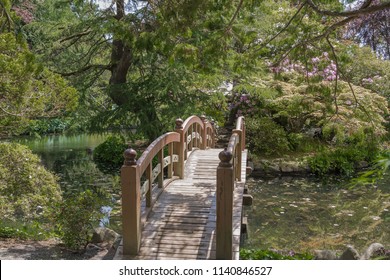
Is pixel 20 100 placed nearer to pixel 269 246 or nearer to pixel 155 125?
pixel 269 246

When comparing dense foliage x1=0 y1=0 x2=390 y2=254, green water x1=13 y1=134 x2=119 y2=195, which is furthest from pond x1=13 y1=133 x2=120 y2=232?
dense foliage x1=0 y1=0 x2=390 y2=254

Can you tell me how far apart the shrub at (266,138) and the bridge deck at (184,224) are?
757 centimetres

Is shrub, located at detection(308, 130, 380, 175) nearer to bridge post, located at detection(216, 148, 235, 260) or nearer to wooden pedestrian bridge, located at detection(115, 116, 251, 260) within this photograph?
wooden pedestrian bridge, located at detection(115, 116, 251, 260)

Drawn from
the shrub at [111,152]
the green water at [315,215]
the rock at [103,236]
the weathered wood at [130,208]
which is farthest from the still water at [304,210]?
the weathered wood at [130,208]

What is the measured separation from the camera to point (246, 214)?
32.0ft

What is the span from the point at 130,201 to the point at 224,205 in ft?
3.13

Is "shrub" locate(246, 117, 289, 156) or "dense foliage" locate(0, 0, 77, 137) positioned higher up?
"dense foliage" locate(0, 0, 77, 137)

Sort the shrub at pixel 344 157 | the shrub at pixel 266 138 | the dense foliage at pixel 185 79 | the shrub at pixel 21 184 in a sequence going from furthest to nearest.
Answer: the shrub at pixel 266 138, the shrub at pixel 344 157, the shrub at pixel 21 184, the dense foliage at pixel 185 79

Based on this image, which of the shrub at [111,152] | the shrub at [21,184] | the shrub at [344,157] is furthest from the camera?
the shrub at [111,152]

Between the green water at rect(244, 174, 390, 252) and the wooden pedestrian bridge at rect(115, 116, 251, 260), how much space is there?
5.40 ft

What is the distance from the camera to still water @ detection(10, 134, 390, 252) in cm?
806

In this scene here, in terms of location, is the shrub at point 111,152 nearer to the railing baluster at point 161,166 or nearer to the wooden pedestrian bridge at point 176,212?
the wooden pedestrian bridge at point 176,212

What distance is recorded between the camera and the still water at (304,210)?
8062 mm

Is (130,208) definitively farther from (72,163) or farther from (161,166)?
(72,163)
